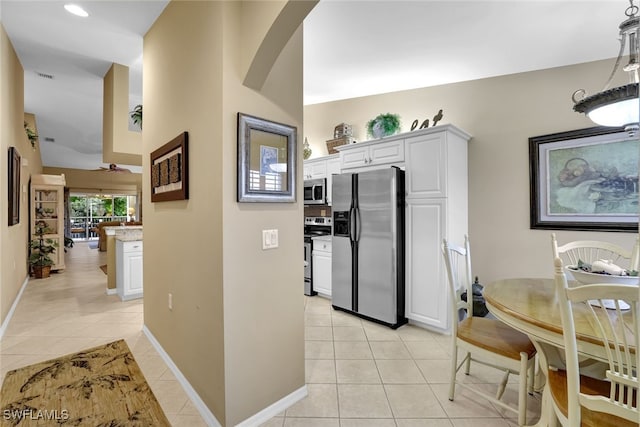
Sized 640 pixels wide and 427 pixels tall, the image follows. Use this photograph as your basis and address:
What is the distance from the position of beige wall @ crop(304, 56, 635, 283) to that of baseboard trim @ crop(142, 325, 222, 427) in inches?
118

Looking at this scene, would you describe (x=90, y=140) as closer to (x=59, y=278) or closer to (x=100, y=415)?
(x=59, y=278)

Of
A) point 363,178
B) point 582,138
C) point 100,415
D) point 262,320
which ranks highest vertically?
point 582,138

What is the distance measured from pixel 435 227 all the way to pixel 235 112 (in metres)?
2.25

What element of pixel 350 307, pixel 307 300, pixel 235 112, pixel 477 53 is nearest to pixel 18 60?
pixel 235 112

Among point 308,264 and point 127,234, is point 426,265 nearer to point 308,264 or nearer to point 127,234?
point 308,264

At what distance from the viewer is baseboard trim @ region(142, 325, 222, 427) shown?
5.63 ft

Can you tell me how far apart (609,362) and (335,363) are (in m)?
1.79

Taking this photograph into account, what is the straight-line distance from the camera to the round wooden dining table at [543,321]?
3.90 feet

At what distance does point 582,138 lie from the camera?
271 centimetres

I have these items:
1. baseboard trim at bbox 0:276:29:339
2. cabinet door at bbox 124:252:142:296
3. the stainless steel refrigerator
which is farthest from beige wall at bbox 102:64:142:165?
the stainless steel refrigerator

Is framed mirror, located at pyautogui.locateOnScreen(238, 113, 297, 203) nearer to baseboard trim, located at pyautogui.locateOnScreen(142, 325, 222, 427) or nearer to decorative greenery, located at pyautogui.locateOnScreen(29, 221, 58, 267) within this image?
baseboard trim, located at pyautogui.locateOnScreen(142, 325, 222, 427)

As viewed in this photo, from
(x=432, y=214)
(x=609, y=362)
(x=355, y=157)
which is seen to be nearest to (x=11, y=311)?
(x=355, y=157)

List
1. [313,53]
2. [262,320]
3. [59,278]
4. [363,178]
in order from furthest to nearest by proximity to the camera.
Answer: [59,278] < [363,178] < [313,53] < [262,320]

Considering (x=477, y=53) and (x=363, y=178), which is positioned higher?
(x=477, y=53)
